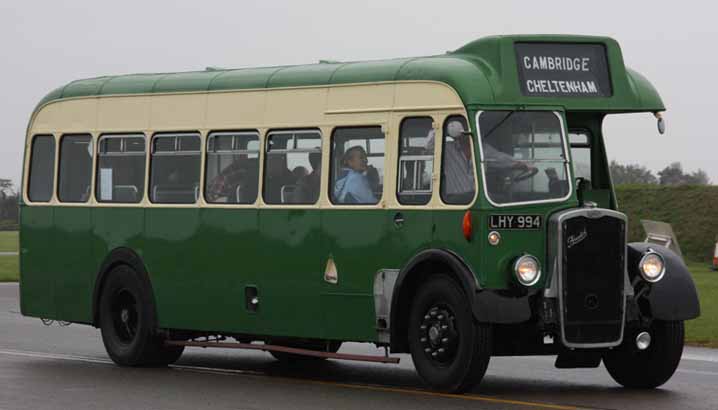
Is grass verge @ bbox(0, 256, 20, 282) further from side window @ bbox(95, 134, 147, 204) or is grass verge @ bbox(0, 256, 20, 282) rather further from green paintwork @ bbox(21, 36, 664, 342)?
side window @ bbox(95, 134, 147, 204)

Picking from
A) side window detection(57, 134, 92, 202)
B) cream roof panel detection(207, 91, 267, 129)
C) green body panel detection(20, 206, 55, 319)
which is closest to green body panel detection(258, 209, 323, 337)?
cream roof panel detection(207, 91, 267, 129)

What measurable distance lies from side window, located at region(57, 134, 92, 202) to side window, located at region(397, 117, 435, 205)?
5.01m

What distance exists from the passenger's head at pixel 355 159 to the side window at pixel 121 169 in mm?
3226

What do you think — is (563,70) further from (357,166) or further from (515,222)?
(357,166)

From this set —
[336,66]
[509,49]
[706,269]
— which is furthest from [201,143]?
[706,269]

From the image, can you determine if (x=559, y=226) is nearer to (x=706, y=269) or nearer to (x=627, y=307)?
(x=627, y=307)

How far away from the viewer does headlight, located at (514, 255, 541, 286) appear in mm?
13367

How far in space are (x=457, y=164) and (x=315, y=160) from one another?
6.41ft

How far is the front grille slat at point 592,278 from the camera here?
44.3 feet

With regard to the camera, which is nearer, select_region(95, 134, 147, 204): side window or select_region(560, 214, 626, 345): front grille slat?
select_region(560, 214, 626, 345): front grille slat

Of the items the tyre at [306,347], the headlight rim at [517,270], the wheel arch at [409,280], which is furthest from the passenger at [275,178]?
the headlight rim at [517,270]

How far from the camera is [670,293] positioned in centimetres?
1397

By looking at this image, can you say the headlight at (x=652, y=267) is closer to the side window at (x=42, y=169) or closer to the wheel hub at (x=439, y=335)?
the wheel hub at (x=439, y=335)

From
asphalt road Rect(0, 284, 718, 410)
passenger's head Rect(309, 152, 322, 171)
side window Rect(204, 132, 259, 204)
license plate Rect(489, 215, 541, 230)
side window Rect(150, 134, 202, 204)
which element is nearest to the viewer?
asphalt road Rect(0, 284, 718, 410)
